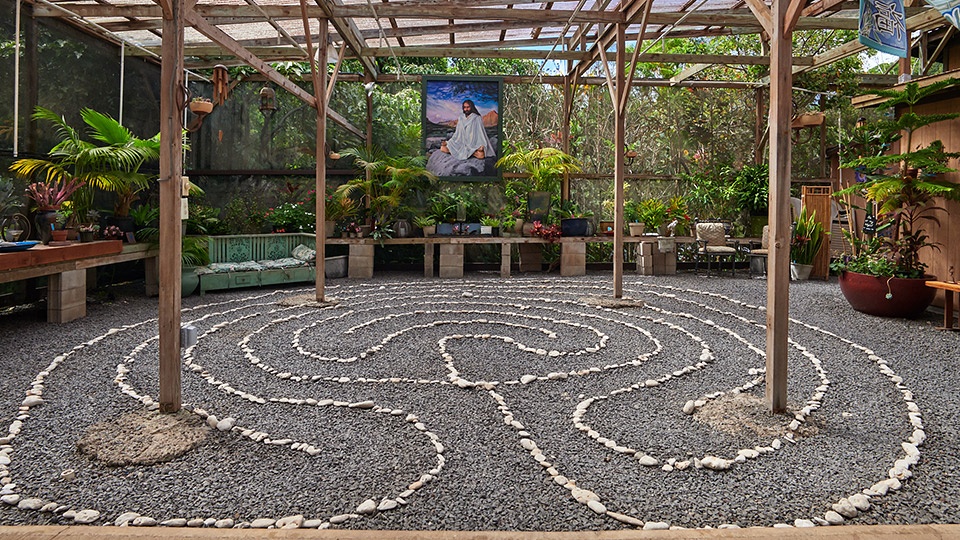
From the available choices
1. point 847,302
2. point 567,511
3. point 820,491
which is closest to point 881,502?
point 820,491

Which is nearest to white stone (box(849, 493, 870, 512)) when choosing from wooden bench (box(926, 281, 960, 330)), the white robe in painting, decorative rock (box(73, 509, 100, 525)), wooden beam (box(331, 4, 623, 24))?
decorative rock (box(73, 509, 100, 525))

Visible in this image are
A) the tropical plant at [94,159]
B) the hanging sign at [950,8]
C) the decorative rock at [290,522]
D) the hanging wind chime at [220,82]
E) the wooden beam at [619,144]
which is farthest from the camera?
the wooden beam at [619,144]

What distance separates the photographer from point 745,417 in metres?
3.26

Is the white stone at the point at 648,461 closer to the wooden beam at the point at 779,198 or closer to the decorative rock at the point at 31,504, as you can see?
the wooden beam at the point at 779,198

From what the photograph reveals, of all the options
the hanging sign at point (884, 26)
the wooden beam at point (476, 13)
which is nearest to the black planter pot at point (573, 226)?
the wooden beam at point (476, 13)

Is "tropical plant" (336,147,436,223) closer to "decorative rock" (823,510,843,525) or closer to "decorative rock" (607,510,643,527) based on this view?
"decorative rock" (607,510,643,527)

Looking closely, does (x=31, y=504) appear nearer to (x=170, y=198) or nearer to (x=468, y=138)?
(x=170, y=198)

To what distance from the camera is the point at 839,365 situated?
14.4 ft

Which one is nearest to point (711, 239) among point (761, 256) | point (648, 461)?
point (761, 256)

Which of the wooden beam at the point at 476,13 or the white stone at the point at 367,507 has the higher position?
the wooden beam at the point at 476,13

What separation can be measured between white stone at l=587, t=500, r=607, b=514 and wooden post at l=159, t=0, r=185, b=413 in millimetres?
2178

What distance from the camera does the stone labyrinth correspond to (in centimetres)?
228

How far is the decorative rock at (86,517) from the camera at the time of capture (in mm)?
2157

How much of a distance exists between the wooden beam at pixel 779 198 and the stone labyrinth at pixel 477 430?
39 centimetres
